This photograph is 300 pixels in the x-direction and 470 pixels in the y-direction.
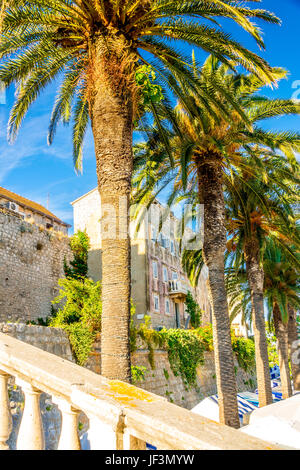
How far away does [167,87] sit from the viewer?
32.0 feet

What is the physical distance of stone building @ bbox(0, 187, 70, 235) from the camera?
33.2 metres

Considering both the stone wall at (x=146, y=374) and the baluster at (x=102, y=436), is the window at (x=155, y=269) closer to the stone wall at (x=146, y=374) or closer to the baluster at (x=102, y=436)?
the stone wall at (x=146, y=374)

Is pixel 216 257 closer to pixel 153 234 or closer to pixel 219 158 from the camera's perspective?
pixel 219 158

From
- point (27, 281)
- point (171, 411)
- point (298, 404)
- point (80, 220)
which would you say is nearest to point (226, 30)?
point (298, 404)

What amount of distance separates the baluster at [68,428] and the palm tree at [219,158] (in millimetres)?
8386

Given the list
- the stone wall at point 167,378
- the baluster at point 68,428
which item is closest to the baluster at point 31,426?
the baluster at point 68,428

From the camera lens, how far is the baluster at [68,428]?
86.1 inches

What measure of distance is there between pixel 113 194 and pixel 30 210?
30216mm

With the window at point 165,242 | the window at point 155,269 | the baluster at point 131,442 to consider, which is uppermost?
the window at point 165,242

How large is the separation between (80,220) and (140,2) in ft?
84.9

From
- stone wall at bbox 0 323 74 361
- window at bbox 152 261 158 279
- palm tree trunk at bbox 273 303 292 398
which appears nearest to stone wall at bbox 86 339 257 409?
stone wall at bbox 0 323 74 361

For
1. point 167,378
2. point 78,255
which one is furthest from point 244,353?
point 78,255

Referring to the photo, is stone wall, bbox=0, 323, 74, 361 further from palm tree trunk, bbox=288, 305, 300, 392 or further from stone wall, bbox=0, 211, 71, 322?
palm tree trunk, bbox=288, 305, 300, 392
